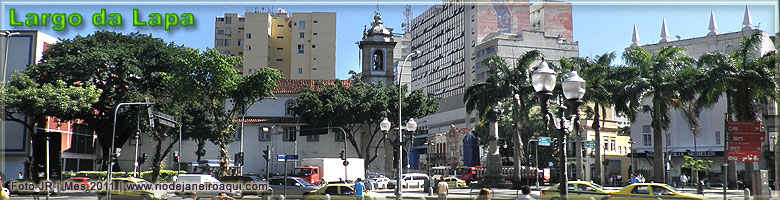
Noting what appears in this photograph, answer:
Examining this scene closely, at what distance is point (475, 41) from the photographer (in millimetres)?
116312

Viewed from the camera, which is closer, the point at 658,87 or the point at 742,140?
the point at 742,140

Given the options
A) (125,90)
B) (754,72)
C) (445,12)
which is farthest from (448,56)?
(754,72)

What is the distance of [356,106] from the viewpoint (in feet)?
196

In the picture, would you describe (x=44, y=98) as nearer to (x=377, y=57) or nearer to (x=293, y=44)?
(x=377, y=57)

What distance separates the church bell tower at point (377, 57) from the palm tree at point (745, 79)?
3397 centimetres

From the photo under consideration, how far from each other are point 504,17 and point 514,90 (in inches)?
2933

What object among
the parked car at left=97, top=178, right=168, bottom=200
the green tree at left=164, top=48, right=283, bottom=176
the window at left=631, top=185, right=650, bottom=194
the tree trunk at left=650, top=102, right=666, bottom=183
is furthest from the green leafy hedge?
the tree trunk at left=650, top=102, right=666, bottom=183

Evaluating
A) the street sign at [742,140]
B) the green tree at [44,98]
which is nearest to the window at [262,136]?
the green tree at [44,98]

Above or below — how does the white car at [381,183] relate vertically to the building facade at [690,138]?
below

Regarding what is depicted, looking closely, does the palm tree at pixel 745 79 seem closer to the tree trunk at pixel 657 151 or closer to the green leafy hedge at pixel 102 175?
the tree trunk at pixel 657 151

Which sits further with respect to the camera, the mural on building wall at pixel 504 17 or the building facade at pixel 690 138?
the mural on building wall at pixel 504 17

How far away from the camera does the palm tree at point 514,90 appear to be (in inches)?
1785

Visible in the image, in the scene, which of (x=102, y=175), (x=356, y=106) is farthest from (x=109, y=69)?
(x=356, y=106)

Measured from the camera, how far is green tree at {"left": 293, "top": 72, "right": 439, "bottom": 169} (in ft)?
196
